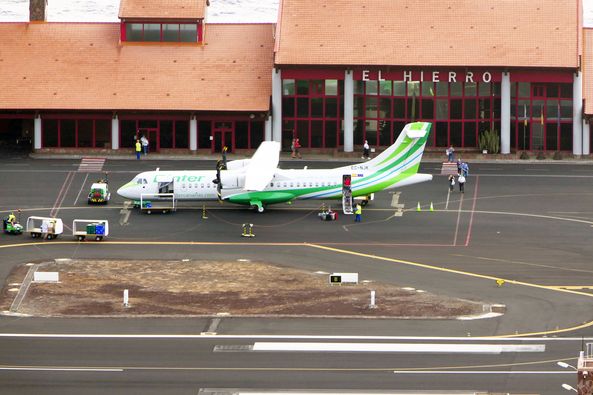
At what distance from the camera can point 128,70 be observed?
125 metres

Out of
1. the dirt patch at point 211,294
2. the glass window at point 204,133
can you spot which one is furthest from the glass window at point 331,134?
the dirt patch at point 211,294

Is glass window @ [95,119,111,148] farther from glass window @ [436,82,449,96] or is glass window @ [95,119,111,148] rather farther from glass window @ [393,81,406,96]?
glass window @ [436,82,449,96]

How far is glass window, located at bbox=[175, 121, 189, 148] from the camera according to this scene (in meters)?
124

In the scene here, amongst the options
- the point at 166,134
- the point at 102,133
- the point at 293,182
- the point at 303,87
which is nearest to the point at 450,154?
the point at 303,87

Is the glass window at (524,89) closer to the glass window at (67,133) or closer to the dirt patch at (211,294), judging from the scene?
the glass window at (67,133)

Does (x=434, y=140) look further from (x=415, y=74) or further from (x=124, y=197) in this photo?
(x=124, y=197)

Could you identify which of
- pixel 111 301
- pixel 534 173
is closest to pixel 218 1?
pixel 534 173

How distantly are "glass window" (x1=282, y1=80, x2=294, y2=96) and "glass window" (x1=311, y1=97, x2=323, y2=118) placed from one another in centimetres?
216

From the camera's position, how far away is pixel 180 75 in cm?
12469

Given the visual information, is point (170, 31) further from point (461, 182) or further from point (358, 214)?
point (358, 214)

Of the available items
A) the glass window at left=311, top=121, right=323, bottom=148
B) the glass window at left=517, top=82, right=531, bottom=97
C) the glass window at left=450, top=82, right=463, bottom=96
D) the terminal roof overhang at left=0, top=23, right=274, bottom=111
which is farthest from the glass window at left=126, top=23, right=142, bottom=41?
the glass window at left=517, top=82, right=531, bottom=97

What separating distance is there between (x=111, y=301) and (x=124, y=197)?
2901cm

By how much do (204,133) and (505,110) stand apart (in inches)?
1077

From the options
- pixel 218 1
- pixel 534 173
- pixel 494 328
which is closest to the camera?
pixel 494 328
